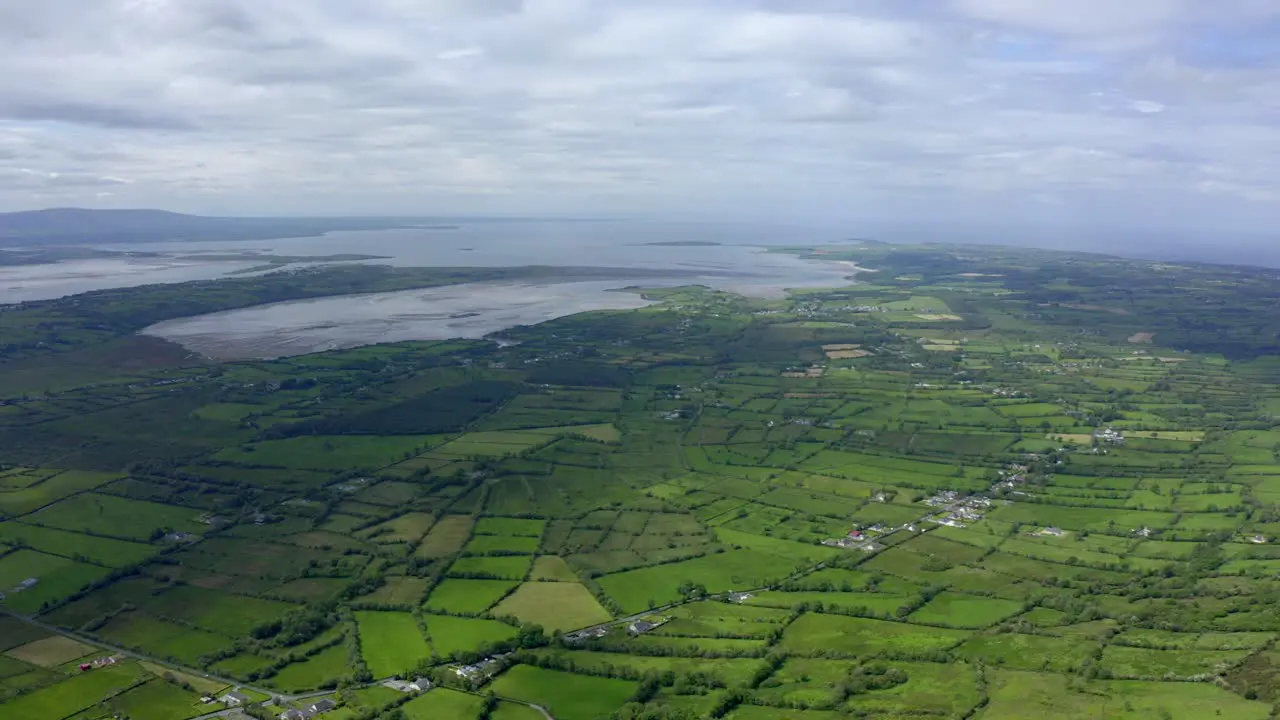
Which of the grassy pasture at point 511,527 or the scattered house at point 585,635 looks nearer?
the scattered house at point 585,635

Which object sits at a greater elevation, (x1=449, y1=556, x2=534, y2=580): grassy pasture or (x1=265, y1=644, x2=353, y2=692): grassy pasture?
(x1=449, y1=556, x2=534, y2=580): grassy pasture

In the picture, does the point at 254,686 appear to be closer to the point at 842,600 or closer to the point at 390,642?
the point at 390,642

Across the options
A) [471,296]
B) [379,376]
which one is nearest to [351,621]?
[379,376]

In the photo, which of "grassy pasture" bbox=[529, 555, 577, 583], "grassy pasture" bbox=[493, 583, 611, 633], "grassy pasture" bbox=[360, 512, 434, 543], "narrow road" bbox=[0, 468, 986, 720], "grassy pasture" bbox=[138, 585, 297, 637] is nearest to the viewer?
"narrow road" bbox=[0, 468, 986, 720]

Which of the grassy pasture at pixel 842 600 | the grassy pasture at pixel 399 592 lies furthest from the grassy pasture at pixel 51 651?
the grassy pasture at pixel 842 600

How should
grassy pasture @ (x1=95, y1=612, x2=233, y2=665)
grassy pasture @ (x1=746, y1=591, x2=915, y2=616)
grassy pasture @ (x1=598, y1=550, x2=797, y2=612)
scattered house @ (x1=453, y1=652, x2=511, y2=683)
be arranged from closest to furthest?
scattered house @ (x1=453, y1=652, x2=511, y2=683) < grassy pasture @ (x1=95, y1=612, x2=233, y2=665) < grassy pasture @ (x1=746, y1=591, x2=915, y2=616) < grassy pasture @ (x1=598, y1=550, x2=797, y2=612)

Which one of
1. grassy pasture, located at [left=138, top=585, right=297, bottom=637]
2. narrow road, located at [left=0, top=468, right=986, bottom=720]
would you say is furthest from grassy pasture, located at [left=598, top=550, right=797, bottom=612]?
grassy pasture, located at [left=138, top=585, right=297, bottom=637]

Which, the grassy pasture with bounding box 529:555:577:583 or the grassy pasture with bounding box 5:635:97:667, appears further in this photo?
the grassy pasture with bounding box 529:555:577:583

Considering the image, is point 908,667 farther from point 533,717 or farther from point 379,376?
point 379,376

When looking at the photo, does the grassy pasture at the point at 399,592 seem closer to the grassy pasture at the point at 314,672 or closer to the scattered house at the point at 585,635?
the grassy pasture at the point at 314,672

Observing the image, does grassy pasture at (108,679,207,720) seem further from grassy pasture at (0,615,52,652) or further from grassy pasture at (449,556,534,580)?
grassy pasture at (449,556,534,580)

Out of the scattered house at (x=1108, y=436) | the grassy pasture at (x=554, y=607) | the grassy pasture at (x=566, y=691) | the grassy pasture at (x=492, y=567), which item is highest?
the scattered house at (x=1108, y=436)
